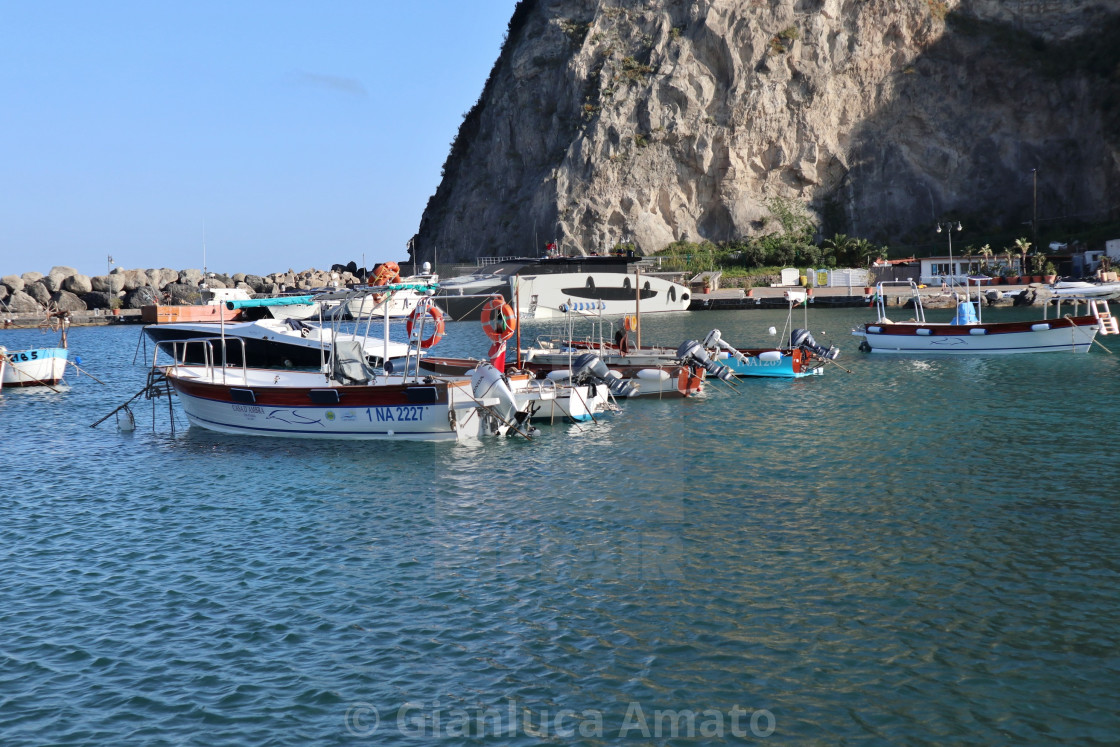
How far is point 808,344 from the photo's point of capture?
142 feet

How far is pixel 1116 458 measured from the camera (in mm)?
23125

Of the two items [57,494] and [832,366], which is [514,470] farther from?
[832,366]

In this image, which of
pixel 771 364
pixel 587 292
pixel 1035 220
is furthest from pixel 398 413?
pixel 1035 220

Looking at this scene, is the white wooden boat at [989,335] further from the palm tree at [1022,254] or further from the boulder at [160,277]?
the boulder at [160,277]

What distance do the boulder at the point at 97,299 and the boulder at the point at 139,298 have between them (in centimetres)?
172

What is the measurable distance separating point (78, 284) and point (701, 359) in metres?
106

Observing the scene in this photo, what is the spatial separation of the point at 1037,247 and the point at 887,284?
17.5 meters

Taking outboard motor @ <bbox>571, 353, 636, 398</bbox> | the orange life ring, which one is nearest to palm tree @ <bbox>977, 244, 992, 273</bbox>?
the orange life ring

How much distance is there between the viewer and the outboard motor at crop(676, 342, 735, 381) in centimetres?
3712

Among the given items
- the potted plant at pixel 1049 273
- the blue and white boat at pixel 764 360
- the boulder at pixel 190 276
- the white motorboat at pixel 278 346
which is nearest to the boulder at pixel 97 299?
the boulder at pixel 190 276

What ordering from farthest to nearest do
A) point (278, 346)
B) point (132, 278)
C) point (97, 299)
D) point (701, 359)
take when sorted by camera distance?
point (132, 278) < point (97, 299) < point (278, 346) < point (701, 359)

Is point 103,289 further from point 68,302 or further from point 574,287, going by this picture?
point 574,287

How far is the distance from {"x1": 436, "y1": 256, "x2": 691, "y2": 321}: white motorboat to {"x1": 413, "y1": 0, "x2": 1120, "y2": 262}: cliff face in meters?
19.0

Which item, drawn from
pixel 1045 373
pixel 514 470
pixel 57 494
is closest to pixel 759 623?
pixel 514 470
